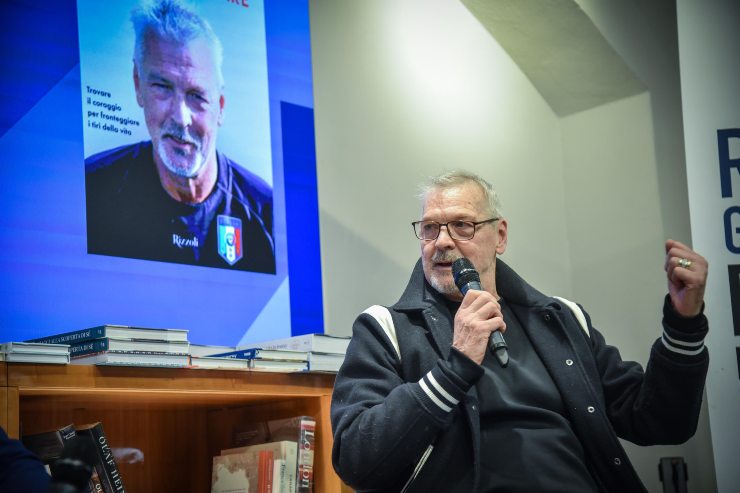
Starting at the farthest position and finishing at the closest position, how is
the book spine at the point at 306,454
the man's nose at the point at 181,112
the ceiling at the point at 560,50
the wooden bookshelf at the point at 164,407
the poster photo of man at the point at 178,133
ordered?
the ceiling at the point at 560,50 → the man's nose at the point at 181,112 → the poster photo of man at the point at 178,133 → the book spine at the point at 306,454 → the wooden bookshelf at the point at 164,407

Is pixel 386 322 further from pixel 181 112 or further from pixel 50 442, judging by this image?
pixel 181 112

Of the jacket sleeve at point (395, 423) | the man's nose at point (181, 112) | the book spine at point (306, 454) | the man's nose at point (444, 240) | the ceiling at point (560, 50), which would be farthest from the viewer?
the ceiling at point (560, 50)

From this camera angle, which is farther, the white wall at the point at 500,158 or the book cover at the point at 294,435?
the white wall at the point at 500,158

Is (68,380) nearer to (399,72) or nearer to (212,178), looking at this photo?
(212,178)

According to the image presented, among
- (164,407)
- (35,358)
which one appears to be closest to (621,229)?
(164,407)

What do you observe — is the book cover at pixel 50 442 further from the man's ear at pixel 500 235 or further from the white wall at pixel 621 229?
the white wall at pixel 621 229

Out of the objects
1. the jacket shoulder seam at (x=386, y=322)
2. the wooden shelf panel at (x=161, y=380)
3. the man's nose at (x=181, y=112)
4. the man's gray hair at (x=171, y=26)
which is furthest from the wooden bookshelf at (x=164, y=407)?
the man's gray hair at (x=171, y=26)

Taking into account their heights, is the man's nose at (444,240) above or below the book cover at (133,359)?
above

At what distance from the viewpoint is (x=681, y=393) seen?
7.66ft

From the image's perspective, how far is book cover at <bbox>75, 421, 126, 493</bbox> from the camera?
2.34m

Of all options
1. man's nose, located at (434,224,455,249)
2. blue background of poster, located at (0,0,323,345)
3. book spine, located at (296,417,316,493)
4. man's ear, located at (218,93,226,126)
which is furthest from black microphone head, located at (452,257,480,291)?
man's ear, located at (218,93,226,126)

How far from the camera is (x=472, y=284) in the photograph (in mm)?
2229

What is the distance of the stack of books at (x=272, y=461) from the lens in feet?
8.85

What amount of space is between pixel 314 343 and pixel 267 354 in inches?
7.1
